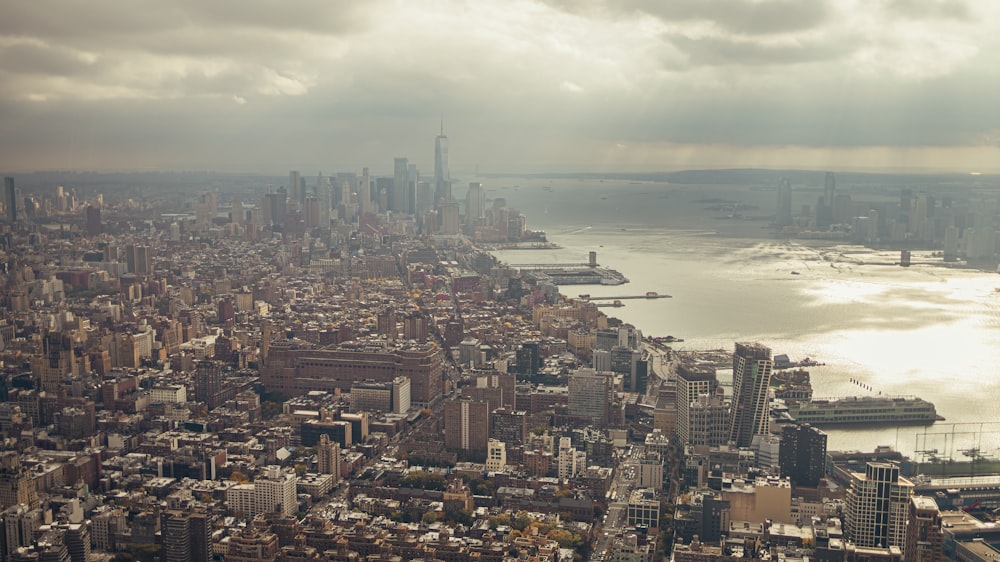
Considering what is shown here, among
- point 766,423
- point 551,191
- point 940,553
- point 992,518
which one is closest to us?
point 940,553

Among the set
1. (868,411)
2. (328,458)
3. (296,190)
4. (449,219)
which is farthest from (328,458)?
(449,219)

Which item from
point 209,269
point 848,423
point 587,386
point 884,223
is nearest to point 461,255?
point 209,269

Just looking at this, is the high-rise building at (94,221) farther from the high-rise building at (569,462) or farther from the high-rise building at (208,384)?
the high-rise building at (569,462)

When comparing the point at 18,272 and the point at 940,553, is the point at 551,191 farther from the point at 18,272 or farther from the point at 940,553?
the point at 940,553

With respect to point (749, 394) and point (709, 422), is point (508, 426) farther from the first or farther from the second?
point (749, 394)

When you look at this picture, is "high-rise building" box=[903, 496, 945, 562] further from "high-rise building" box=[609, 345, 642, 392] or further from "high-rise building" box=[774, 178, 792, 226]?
"high-rise building" box=[774, 178, 792, 226]
